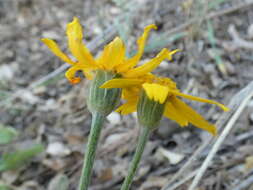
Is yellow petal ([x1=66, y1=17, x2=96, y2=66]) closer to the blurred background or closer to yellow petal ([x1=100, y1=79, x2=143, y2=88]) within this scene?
yellow petal ([x1=100, y1=79, x2=143, y2=88])

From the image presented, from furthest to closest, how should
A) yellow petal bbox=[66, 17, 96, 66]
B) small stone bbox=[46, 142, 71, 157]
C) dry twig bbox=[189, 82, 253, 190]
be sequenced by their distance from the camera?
small stone bbox=[46, 142, 71, 157]
dry twig bbox=[189, 82, 253, 190]
yellow petal bbox=[66, 17, 96, 66]

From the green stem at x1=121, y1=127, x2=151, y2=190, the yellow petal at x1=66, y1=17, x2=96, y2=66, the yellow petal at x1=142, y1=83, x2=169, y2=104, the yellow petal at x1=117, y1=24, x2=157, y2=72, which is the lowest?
the green stem at x1=121, y1=127, x2=151, y2=190

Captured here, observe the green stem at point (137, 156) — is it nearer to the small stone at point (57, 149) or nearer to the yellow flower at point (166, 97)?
the yellow flower at point (166, 97)

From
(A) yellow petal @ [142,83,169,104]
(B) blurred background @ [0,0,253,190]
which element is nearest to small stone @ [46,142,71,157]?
(B) blurred background @ [0,0,253,190]

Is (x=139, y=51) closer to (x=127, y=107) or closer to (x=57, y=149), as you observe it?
(x=127, y=107)

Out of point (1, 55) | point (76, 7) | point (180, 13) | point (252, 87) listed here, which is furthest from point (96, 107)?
point (76, 7)

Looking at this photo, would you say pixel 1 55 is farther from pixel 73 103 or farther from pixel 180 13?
pixel 180 13

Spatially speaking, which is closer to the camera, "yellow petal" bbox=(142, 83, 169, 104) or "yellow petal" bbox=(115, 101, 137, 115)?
"yellow petal" bbox=(142, 83, 169, 104)
